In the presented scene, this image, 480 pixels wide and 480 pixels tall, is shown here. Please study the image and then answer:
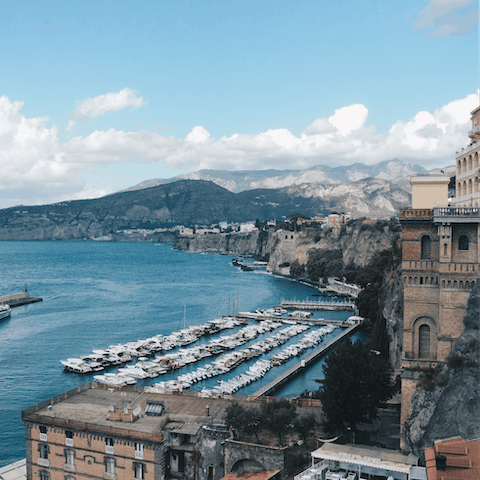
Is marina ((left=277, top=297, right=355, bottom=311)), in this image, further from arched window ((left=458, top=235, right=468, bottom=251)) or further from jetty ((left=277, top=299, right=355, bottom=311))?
arched window ((left=458, top=235, right=468, bottom=251))

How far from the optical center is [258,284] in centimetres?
12312

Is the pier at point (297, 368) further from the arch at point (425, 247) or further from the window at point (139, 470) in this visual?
the arch at point (425, 247)

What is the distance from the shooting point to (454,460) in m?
20.5

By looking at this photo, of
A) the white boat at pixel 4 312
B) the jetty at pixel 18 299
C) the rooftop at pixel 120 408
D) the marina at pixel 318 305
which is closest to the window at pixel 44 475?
→ the rooftop at pixel 120 408

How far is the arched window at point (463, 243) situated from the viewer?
24094 millimetres

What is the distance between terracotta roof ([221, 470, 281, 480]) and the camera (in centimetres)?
2361

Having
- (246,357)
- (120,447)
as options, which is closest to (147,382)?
(246,357)

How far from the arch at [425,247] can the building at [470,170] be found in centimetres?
458

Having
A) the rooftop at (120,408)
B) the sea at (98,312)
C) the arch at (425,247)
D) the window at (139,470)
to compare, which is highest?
the arch at (425,247)

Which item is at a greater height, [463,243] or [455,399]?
[463,243]

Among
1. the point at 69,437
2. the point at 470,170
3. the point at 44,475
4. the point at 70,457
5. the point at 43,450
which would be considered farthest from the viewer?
the point at 470,170

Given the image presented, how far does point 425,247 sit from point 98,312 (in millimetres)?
71279

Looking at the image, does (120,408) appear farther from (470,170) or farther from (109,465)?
(470,170)

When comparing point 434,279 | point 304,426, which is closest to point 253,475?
point 304,426
